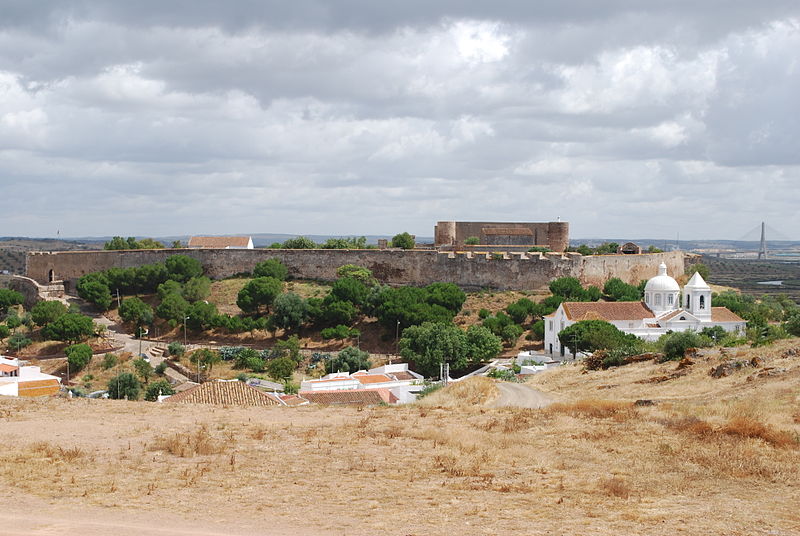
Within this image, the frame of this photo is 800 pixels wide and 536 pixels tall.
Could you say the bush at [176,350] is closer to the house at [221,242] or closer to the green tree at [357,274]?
the green tree at [357,274]

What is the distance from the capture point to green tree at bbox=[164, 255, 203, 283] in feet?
116

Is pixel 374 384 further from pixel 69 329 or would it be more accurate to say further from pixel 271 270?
pixel 271 270

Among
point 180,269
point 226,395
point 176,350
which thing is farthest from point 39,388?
point 180,269

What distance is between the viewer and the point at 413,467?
707 centimetres

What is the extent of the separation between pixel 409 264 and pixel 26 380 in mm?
16183

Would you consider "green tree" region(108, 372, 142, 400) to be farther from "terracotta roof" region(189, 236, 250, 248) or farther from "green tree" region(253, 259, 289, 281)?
"terracotta roof" region(189, 236, 250, 248)

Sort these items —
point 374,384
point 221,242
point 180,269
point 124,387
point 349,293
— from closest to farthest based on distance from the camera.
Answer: point 374,384, point 124,387, point 349,293, point 180,269, point 221,242

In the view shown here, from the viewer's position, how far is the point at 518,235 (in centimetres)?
3847

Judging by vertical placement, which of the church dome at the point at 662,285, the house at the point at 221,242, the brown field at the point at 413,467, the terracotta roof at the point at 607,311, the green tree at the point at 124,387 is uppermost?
the house at the point at 221,242

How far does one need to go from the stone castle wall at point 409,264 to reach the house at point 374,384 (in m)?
9.05

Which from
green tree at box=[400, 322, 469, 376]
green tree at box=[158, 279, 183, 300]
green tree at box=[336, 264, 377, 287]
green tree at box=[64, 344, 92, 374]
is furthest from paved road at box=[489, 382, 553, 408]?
green tree at box=[158, 279, 183, 300]

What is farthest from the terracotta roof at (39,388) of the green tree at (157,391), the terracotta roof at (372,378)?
the terracotta roof at (372,378)

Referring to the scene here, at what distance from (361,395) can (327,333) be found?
12.0m

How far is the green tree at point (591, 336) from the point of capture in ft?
81.5
